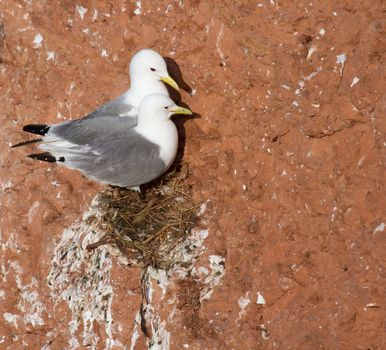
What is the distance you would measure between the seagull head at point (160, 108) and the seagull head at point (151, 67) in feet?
0.59

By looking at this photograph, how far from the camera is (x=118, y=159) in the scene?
527 centimetres

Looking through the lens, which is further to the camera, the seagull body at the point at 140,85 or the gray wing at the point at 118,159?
the seagull body at the point at 140,85

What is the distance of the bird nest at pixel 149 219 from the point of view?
516 centimetres

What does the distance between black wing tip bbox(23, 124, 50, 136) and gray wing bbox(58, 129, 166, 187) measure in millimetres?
351

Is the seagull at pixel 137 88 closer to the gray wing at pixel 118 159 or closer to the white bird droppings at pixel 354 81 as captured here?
the gray wing at pixel 118 159

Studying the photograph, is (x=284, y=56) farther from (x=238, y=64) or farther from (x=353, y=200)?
(x=353, y=200)

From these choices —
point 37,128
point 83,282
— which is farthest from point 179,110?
point 83,282

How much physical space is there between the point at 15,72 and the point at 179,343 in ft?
8.77

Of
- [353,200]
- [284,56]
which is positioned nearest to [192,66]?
[284,56]

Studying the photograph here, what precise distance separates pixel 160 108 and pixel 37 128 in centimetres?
101

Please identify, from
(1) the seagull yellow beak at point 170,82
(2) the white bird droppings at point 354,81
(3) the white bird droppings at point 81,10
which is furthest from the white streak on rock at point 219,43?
(3) the white bird droppings at point 81,10

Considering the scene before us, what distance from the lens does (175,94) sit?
566 cm

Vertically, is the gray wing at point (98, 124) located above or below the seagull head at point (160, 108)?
below

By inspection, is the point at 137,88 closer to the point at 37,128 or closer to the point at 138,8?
the point at 138,8
